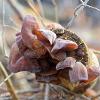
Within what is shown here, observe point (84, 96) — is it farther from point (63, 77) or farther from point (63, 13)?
point (63, 13)

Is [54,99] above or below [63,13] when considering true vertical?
below

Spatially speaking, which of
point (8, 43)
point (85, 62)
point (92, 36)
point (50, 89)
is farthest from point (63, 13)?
point (85, 62)

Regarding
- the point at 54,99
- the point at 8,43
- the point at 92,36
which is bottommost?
the point at 54,99

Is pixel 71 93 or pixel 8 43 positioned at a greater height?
pixel 8 43

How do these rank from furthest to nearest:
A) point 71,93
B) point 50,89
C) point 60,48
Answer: point 50,89, point 71,93, point 60,48

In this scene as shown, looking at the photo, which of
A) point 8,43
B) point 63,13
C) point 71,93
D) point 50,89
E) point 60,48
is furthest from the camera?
point 63,13

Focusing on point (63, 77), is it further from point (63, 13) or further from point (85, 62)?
point (63, 13)

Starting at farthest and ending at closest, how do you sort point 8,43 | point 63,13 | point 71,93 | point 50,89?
point 63,13 → point 8,43 → point 50,89 → point 71,93

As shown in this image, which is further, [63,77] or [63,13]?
[63,13]

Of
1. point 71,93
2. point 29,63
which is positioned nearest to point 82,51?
point 29,63
